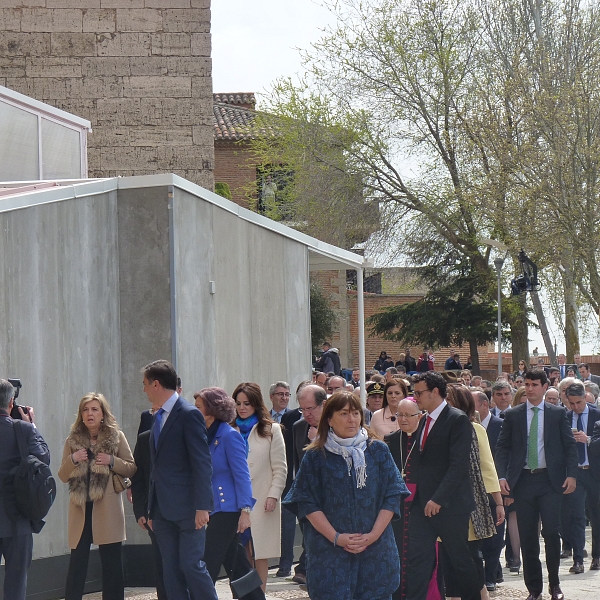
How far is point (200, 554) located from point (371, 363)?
4486 centimetres

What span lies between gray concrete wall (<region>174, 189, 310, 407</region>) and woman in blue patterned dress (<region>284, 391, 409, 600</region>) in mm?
4696

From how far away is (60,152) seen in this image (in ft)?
54.1

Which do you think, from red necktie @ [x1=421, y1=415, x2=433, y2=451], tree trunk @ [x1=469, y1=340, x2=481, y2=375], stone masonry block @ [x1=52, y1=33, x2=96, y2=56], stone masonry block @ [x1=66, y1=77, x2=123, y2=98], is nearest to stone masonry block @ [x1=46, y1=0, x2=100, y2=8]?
stone masonry block @ [x1=52, y1=33, x2=96, y2=56]

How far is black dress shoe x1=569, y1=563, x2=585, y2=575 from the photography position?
11707 millimetres

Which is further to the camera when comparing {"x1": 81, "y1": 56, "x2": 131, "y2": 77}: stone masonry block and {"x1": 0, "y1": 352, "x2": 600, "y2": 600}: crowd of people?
{"x1": 81, "y1": 56, "x2": 131, "y2": 77}: stone masonry block

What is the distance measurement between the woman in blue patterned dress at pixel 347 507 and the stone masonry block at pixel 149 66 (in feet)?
60.9

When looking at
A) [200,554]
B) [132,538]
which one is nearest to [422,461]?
[200,554]

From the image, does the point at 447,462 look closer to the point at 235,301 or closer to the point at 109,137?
the point at 235,301

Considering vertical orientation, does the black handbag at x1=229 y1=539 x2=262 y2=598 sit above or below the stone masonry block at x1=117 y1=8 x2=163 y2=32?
below

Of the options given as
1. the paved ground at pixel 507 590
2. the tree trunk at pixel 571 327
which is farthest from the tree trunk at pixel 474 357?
the paved ground at pixel 507 590

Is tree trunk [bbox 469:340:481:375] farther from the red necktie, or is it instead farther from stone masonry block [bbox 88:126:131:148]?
the red necktie

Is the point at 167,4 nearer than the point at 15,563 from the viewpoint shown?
No

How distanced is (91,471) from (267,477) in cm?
169

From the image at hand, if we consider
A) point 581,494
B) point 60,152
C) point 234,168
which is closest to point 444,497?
point 581,494
